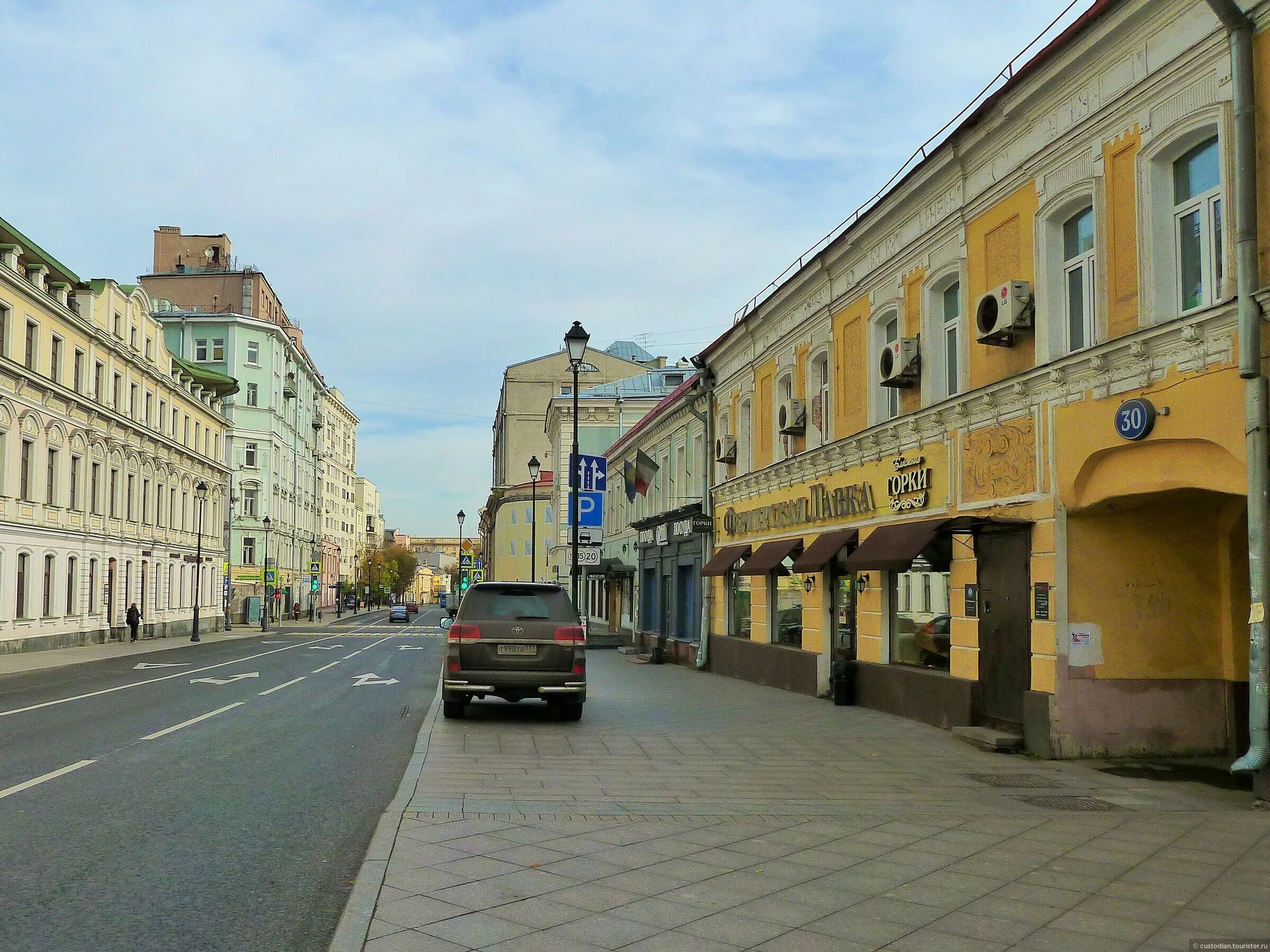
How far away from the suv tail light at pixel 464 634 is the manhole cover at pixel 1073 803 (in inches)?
295

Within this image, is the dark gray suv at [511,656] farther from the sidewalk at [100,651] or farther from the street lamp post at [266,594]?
the street lamp post at [266,594]

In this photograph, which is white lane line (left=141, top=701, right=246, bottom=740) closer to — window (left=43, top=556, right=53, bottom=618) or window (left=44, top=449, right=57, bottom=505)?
window (left=43, top=556, right=53, bottom=618)

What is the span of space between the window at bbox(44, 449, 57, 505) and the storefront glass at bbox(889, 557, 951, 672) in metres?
32.3

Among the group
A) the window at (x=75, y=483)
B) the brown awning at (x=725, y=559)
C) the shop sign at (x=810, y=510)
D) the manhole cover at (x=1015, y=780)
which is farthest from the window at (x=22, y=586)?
the manhole cover at (x=1015, y=780)

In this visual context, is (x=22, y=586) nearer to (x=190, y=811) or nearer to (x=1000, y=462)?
(x=190, y=811)

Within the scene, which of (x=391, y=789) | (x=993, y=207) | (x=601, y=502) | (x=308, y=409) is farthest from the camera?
(x=308, y=409)

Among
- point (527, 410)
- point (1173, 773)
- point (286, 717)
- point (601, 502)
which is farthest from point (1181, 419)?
point (527, 410)

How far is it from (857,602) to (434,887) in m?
12.4

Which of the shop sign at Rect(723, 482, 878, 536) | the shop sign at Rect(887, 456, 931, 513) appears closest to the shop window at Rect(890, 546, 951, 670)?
the shop sign at Rect(887, 456, 931, 513)

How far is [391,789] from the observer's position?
939 cm

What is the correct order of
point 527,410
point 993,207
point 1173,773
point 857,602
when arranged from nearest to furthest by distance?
point 1173,773 < point 993,207 < point 857,602 < point 527,410

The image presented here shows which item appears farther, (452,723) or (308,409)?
(308,409)

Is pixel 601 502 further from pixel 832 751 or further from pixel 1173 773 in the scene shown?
pixel 1173 773

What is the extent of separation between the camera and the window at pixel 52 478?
3759cm
